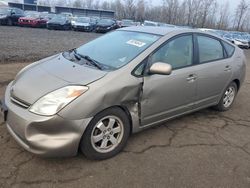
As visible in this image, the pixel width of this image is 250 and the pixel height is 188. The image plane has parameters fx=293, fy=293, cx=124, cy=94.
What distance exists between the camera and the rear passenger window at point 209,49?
15.2 feet

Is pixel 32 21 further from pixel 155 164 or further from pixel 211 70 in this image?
pixel 155 164

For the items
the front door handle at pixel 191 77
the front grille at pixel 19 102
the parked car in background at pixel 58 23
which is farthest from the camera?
the parked car in background at pixel 58 23

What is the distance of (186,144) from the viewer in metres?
4.06

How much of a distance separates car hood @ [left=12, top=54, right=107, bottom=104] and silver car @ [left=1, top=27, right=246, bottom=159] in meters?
0.01

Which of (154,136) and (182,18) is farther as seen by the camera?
(182,18)

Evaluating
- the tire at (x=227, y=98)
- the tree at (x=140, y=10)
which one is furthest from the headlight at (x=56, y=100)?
the tree at (x=140, y=10)

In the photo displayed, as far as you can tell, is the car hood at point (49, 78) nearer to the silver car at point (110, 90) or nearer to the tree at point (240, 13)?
the silver car at point (110, 90)

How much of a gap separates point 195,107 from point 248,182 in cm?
160

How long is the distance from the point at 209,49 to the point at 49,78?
2.71m

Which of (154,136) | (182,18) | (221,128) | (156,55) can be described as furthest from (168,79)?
(182,18)

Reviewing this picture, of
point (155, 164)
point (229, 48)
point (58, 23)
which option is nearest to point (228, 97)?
point (229, 48)

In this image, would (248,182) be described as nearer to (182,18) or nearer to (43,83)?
(43,83)

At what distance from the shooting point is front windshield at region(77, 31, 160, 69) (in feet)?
12.5

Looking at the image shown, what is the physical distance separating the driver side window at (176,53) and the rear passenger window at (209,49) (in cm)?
25
